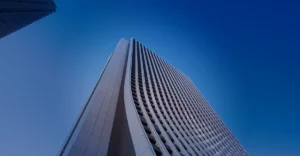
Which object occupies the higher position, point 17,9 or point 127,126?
point 17,9

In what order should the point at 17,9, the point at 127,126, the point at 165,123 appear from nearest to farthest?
the point at 127,126 < the point at 165,123 < the point at 17,9

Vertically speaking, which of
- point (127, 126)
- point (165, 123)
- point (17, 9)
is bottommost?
point (127, 126)

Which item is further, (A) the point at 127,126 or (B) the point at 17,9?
(B) the point at 17,9

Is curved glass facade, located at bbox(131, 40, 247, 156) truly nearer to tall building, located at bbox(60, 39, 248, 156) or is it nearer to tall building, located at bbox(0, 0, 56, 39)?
tall building, located at bbox(60, 39, 248, 156)

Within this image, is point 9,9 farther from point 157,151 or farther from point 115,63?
point 157,151

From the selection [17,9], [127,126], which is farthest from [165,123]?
[17,9]

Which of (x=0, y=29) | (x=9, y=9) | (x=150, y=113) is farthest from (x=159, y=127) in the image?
(x=0, y=29)

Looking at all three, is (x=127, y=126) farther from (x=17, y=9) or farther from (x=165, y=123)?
(x=17, y=9)

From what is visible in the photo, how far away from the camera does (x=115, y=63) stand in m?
51.0

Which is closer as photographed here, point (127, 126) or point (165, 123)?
point (127, 126)

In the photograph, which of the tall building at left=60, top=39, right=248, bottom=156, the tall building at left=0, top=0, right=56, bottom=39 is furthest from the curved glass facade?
the tall building at left=0, top=0, right=56, bottom=39

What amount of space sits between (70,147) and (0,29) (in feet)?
202

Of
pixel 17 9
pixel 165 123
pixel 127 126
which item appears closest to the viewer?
pixel 127 126

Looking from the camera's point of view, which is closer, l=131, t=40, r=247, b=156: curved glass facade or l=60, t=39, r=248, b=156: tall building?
l=60, t=39, r=248, b=156: tall building
